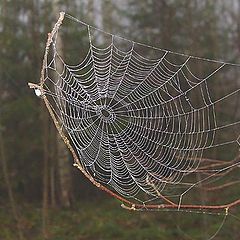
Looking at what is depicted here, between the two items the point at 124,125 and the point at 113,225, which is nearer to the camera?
the point at 124,125

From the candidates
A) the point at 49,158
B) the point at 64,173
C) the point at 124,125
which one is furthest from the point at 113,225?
the point at 124,125

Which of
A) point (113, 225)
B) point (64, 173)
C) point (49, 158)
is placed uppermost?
point (49, 158)

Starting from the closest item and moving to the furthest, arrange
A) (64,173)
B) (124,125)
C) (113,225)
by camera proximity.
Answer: (124,125) → (113,225) → (64,173)

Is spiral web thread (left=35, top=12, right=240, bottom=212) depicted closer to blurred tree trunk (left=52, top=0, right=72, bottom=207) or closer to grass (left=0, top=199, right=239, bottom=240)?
grass (left=0, top=199, right=239, bottom=240)

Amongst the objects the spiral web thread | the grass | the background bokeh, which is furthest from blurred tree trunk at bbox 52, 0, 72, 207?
the spiral web thread

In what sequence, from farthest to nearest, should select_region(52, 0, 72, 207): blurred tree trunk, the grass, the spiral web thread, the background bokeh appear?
select_region(52, 0, 72, 207): blurred tree trunk → the background bokeh → the grass → the spiral web thread

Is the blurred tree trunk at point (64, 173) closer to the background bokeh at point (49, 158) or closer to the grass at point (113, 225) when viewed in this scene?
the background bokeh at point (49, 158)

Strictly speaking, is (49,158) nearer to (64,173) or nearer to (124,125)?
(64,173)

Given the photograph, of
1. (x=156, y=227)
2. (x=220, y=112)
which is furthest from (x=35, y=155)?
(x=220, y=112)
